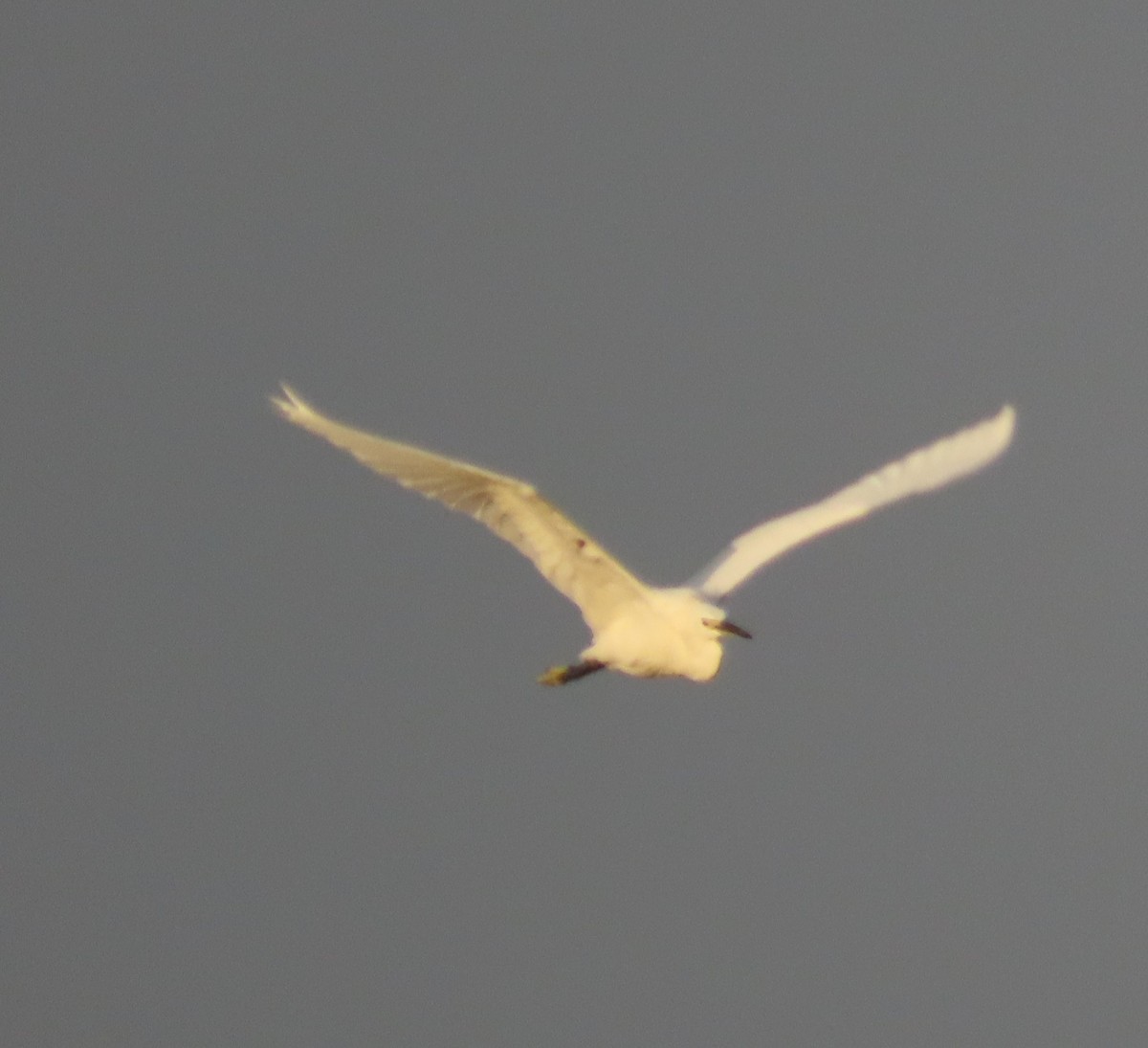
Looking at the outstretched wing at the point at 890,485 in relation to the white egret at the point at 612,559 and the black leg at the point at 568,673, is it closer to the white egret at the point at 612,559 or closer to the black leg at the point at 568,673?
the white egret at the point at 612,559

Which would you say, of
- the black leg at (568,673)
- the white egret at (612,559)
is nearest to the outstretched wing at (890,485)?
the white egret at (612,559)

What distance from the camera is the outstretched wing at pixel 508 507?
1630cm

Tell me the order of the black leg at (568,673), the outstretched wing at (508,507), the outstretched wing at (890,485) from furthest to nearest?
the outstretched wing at (890,485)
the black leg at (568,673)
the outstretched wing at (508,507)

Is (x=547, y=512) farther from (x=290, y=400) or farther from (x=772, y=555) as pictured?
(x=772, y=555)

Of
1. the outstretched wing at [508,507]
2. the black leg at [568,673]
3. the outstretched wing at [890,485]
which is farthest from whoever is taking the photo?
the outstretched wing at [890,485]

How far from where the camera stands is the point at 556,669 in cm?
1936

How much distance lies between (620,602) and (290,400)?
342 cm

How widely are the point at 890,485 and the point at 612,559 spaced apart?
4612 millimetres

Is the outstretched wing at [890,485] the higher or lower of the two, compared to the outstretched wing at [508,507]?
higher

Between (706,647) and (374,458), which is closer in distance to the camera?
(374,458)

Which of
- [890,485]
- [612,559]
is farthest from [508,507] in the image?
[890,485]

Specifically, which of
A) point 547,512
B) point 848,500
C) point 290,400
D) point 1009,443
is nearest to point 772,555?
point 848,500

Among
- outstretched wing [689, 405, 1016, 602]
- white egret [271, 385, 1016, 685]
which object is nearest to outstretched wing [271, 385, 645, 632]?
white egret [271, 385, 1016, 685]

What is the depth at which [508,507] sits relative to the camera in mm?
16984
